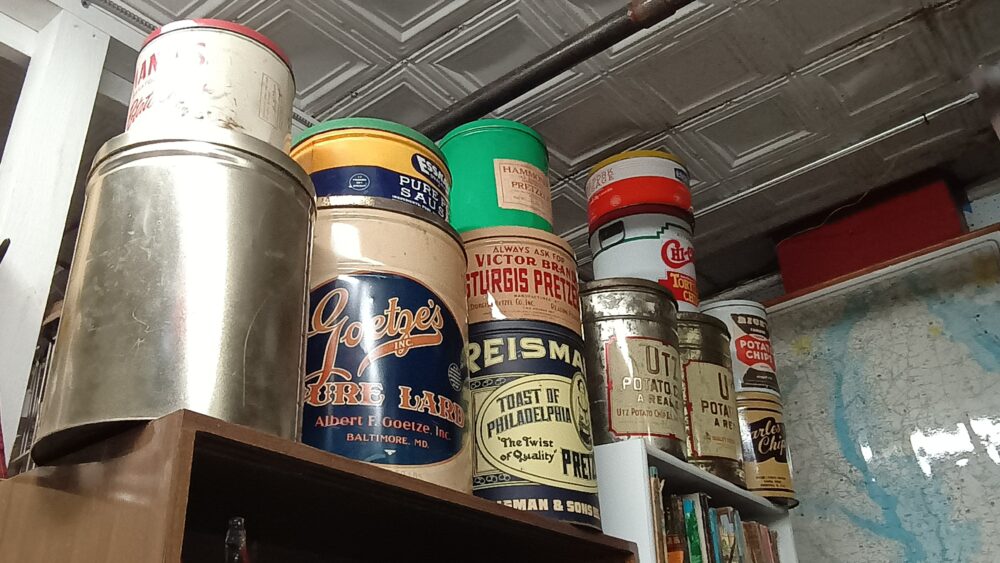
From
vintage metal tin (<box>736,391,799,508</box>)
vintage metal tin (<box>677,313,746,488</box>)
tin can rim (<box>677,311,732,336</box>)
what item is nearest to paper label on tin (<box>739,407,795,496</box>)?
vintage metal tin (<box>736,391,799,508</box>)

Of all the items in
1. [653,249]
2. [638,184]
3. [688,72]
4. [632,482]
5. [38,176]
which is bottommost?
[632,482]

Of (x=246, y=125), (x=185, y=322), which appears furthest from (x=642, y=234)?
(x=185, y=322)

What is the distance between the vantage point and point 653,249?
5.59ft

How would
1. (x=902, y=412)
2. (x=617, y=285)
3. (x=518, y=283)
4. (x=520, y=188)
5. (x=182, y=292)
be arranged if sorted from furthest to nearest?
1. (x=902, y=412)
2. (x=617, y=285)
3. (x=520, y=188)
4. (x=518, y=283)
5. (x=182, y=292)

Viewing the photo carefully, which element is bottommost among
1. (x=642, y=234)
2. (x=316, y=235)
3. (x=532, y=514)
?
(x=532, y=514)

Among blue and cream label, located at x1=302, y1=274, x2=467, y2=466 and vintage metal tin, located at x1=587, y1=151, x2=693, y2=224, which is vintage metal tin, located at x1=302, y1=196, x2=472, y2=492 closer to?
blue and cream label, located at x1=302, y1=274, x2=467, y2=466

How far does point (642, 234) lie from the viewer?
5.66 ft

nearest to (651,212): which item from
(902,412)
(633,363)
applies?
(633,363)

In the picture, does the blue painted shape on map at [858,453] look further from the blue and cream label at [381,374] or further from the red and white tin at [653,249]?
the blue and cream label at [381,374]

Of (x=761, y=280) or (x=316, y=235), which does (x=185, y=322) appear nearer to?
(x=316, y=235)

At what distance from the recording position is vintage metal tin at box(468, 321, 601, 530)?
3.35 ft

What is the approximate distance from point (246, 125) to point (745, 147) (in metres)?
1.50

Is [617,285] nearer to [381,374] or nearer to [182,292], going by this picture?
[381,374]

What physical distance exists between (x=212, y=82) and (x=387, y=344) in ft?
1.06
